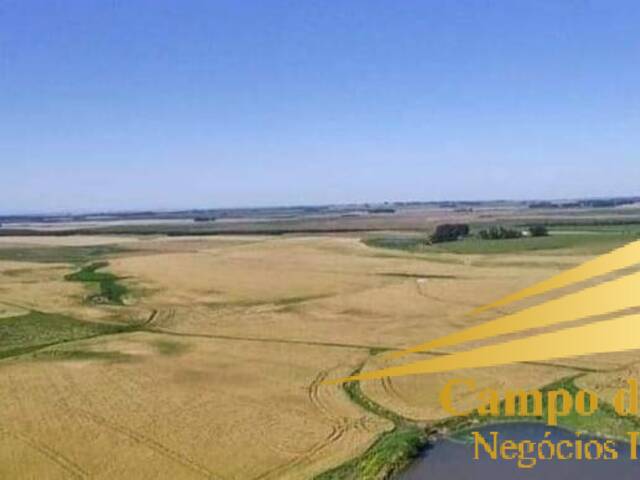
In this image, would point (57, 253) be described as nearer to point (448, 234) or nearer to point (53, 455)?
point (448, 234)

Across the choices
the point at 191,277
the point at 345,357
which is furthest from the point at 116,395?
the point at 191,277

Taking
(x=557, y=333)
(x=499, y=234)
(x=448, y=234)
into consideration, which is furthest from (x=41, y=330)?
(x=448, y=234)

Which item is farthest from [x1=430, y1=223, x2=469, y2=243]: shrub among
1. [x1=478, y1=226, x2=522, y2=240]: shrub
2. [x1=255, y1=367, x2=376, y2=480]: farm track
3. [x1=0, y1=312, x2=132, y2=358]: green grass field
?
[x1=255, y1=367, x2=376, y2=480]: farm track

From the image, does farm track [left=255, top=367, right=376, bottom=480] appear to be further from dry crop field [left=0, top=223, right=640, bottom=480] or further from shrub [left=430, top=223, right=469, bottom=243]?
shrub [left=430, top=223, right=469, bottom=243]

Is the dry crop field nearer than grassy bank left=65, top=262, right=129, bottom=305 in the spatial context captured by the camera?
Yes

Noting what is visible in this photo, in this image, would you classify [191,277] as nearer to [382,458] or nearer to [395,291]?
[395,291]

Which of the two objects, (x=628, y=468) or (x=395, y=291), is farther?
(x=395, y=291)
